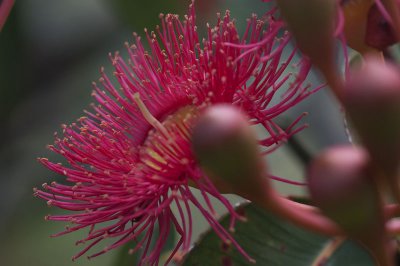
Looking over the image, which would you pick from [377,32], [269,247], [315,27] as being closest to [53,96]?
[269,247]

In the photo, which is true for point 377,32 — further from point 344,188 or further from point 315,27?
point 344,188

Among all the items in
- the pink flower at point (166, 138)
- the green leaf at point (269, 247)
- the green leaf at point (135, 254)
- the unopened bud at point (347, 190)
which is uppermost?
the pink flower at point (166, 138)

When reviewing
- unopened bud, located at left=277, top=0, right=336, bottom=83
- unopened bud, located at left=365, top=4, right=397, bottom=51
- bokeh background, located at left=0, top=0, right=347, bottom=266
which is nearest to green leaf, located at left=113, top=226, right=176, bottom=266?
bokeh background, located at left=0, top=0, right=347, bottom=266

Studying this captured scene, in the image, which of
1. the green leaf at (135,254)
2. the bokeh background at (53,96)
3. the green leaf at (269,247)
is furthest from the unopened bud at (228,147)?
the bokeh background at (53,96)

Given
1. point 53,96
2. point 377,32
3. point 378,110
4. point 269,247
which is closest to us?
point 378,110

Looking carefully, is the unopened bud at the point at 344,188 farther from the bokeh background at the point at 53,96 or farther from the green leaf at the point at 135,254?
the bokeh background at the point at 53,96

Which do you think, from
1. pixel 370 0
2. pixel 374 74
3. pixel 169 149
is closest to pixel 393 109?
pixel 374 74

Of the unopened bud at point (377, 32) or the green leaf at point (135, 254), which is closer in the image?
the unopened bud at point (377, 32)
